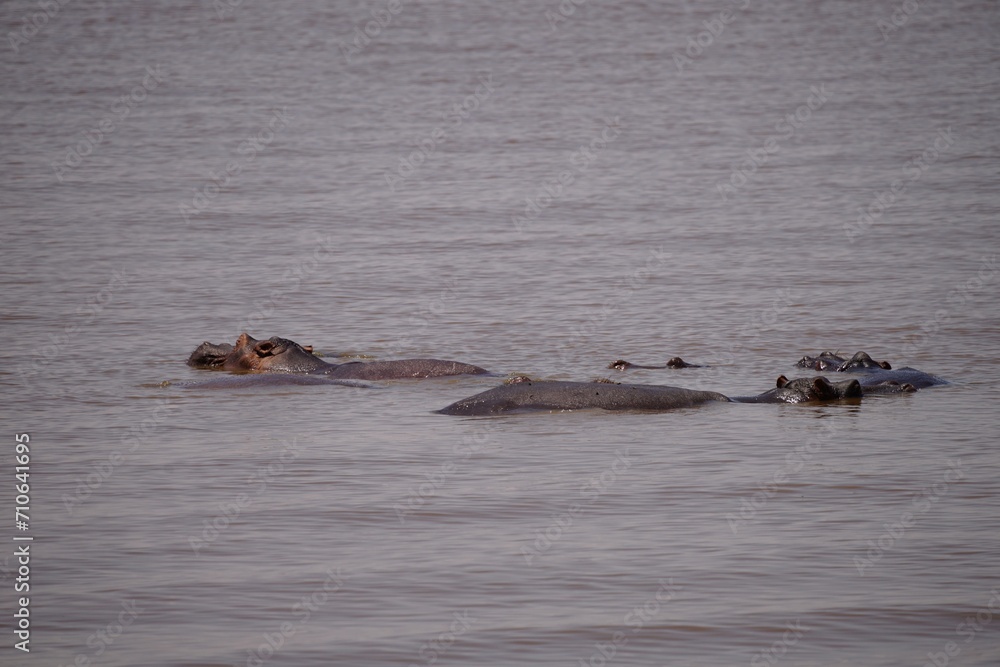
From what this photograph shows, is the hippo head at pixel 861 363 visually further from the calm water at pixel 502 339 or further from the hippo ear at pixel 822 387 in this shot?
the hippo ear at pixel 822 387

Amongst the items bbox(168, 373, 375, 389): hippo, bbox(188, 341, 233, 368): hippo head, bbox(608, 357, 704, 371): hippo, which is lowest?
bbox(168, 373, 375, 389): hippo

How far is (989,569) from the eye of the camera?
708cm

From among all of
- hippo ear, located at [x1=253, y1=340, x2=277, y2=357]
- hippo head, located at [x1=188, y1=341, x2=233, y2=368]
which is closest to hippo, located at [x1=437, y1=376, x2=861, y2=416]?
hippo ear, located at [x1=253, y1=340, x2=277, y2=357]

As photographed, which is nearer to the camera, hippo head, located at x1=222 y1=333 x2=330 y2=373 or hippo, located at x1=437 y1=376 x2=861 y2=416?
hippo, located at x1=437 y1=376 x2=861 y2=416

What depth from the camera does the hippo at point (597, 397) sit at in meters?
10.2

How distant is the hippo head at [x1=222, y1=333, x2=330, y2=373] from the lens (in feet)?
39.9

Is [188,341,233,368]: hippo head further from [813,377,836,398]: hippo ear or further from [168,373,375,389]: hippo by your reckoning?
[813,377,836,398]: hippo ear

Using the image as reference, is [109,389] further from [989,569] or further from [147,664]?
[989,569]

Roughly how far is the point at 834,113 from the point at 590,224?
992cm

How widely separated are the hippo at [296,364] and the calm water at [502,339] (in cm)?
35

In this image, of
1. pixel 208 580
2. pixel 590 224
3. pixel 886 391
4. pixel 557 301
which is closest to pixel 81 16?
pixel 590 224

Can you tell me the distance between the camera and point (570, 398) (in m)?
10.3

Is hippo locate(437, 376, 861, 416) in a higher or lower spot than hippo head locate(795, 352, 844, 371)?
lower

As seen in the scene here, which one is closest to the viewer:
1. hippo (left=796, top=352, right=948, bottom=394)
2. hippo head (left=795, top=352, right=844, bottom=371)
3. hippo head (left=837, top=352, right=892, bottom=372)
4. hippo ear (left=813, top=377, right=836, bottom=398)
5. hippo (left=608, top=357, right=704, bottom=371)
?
hippo ear (left=813, top=377, right=836, bottom=398)
